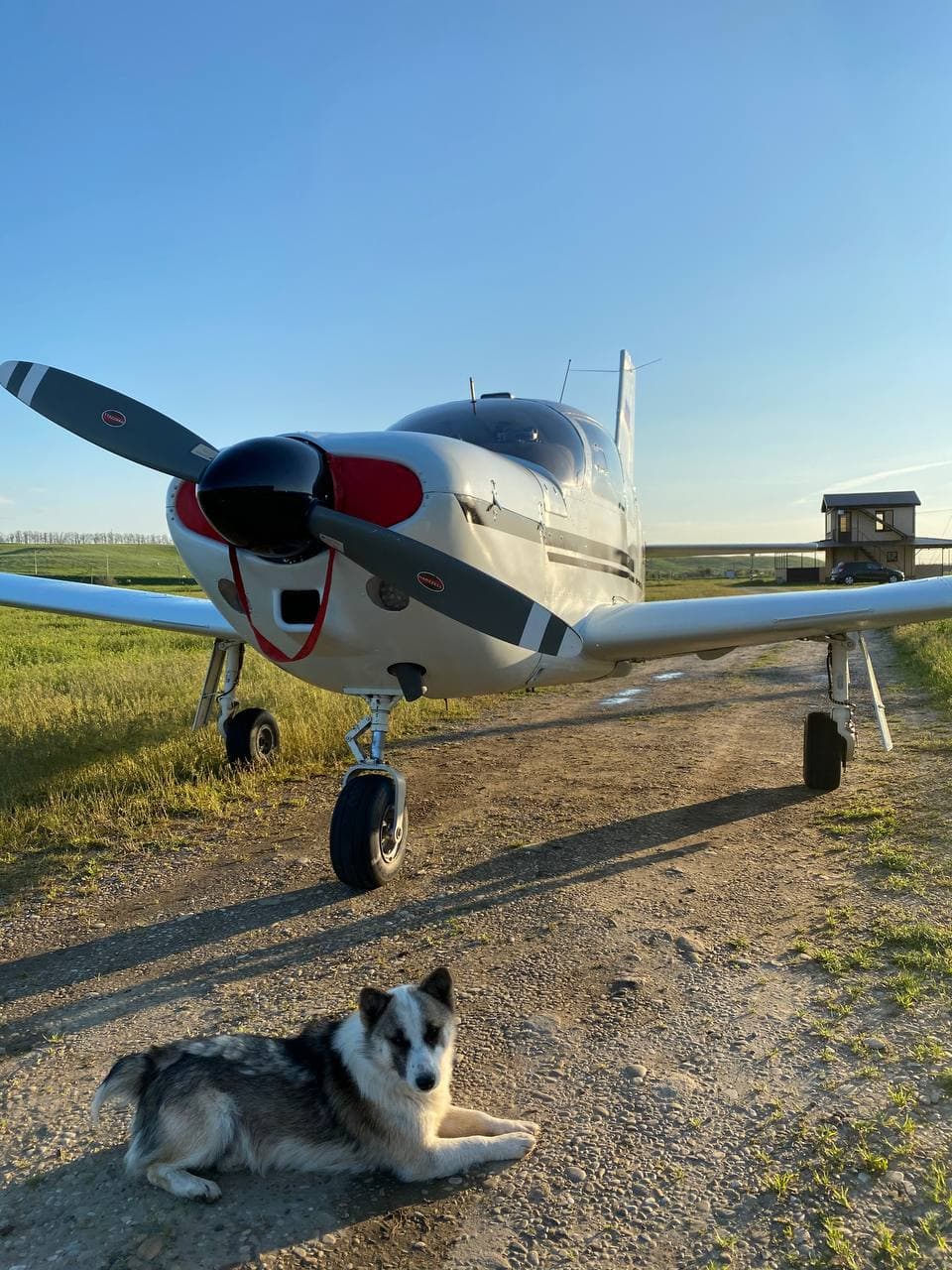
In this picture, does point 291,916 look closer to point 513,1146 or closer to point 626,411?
point 513,1146

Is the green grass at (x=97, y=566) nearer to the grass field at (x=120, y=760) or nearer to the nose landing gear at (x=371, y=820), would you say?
the grass field at (x=120, y=760)

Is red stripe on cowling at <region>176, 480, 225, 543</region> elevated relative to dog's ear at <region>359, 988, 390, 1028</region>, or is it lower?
elevated

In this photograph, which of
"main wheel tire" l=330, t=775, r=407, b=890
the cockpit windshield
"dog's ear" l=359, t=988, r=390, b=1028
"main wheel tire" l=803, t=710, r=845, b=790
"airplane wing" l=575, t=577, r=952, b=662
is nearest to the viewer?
"dog's ear" l=359, t=988, r=390, b=1028

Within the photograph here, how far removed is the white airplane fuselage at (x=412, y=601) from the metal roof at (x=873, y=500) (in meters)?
52.0

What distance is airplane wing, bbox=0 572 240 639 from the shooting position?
777 cm

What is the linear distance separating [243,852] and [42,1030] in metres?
2.26

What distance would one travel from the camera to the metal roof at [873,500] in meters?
51.2

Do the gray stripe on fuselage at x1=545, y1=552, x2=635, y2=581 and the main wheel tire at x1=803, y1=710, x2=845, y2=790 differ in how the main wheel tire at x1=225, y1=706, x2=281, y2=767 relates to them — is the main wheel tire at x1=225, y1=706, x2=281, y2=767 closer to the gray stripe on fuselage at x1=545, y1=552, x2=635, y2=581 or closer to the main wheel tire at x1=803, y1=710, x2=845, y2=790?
the gray stripe on fuselage at x1=545, y1=552, x2=635, y2=581

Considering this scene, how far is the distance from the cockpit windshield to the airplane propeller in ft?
6.35

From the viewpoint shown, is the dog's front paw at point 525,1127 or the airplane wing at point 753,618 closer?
the dog's front paw at point 525,1127

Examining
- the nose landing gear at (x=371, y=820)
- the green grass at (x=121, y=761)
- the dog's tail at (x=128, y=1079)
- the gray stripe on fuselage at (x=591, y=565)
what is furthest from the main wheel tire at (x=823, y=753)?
the dog's tail at (x=128, y=1079)

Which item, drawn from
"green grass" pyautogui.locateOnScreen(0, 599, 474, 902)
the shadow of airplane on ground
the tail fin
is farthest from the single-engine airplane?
the tail fin

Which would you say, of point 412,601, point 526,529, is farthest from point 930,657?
point 412,601

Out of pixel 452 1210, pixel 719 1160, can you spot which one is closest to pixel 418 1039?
pixel 452 1210
